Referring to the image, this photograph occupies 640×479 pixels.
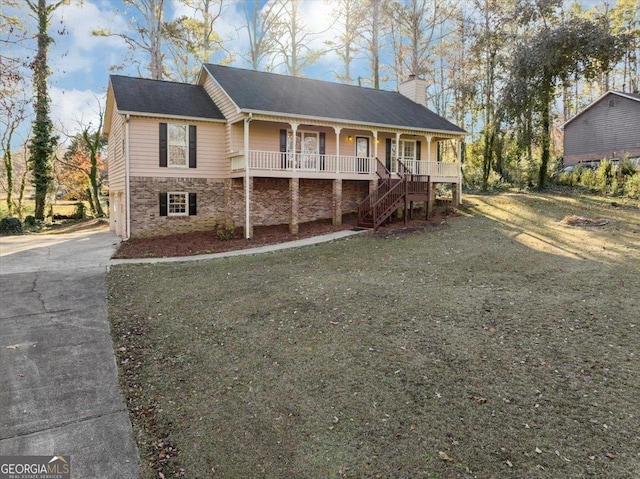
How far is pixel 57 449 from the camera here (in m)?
3.77

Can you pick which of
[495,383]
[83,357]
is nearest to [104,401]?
[83,357]

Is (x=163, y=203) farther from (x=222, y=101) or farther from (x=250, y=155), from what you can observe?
(x=222, y=101)

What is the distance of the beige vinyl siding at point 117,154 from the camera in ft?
53.0

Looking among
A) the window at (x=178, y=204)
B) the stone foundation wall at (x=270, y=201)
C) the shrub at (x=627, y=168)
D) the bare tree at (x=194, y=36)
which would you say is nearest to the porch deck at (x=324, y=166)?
the stone foundation wall at (x=270, y=201)

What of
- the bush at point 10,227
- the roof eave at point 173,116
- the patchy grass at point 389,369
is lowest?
the patchy grass at point 389,369

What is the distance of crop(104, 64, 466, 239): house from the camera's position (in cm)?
1541

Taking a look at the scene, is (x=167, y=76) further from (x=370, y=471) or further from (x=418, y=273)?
(x=370, y=471)

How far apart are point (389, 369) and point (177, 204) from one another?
13396 mm

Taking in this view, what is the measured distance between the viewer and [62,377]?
16.6ft

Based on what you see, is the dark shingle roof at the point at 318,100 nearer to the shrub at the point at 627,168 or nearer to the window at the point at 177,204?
the window at the point at 177,204

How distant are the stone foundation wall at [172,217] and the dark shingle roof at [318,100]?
3780mm

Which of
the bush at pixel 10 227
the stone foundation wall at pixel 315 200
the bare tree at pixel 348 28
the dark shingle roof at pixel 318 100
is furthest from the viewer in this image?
the bare tree at pixel 348 28

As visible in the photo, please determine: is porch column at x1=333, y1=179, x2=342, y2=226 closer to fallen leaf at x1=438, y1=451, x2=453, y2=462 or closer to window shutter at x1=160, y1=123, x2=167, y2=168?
window shutter at x1=160, y1=123, x2=167, y2=168

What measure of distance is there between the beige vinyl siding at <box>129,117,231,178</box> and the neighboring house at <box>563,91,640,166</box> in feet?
79.5
